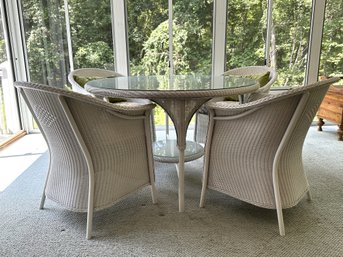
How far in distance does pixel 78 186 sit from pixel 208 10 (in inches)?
114

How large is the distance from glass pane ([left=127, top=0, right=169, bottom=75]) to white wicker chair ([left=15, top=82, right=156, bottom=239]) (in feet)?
6.82

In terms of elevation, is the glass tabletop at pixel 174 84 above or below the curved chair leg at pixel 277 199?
above

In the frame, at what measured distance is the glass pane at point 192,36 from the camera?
12.1 feet

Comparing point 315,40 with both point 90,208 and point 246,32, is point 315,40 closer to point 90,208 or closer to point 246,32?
point 246,32

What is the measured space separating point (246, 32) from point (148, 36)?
1255 mm

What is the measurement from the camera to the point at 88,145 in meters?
1.56

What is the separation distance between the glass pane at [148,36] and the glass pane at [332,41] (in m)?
2.08

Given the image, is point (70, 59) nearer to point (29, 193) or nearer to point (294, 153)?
point (29, 193)

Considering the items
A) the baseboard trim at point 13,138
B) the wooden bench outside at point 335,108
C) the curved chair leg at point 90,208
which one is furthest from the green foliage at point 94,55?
the wooden bench outside at point 335,108

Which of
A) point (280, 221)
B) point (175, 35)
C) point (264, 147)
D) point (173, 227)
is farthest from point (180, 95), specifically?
point (175, 35)

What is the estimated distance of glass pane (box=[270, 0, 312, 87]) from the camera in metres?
3.77

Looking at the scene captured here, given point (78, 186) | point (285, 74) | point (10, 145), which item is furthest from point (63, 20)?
point (285, 74)

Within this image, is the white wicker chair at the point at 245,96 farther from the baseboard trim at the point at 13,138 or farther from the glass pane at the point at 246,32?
the baseboard trim at the point at 13,138

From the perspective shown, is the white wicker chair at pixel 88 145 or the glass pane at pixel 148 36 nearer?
the white wicker chair at pixel 88 145
